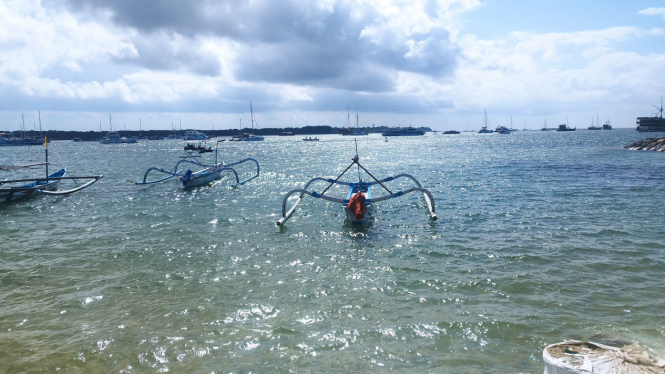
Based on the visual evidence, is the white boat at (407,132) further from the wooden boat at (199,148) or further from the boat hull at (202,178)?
the boat hull at (202,178)

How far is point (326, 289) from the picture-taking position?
970 cm

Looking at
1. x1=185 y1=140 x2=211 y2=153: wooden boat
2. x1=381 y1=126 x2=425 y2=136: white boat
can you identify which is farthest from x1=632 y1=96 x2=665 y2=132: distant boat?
x1=185 y1=140 x2=211 y2=153: wooden boat

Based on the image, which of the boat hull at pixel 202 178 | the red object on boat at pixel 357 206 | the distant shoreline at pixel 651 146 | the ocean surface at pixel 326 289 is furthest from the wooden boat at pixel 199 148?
the distant shoreline at pixel 651 146

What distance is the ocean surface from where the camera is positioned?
6.92 metres

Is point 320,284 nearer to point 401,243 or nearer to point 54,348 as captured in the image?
point 401,243

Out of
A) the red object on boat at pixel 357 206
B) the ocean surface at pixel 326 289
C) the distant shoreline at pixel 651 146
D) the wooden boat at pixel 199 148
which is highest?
the wooden boat at pixel 199 148

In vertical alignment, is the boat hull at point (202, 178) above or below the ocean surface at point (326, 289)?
above

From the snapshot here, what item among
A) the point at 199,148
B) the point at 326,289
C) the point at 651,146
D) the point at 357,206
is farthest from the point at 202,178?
the point at 651,146

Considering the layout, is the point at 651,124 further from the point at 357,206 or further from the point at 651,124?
the point at 357,206

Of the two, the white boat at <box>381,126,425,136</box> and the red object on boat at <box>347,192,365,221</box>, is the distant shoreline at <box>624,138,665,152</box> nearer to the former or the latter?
the red object on boat at <box>347,192,365,221</box>

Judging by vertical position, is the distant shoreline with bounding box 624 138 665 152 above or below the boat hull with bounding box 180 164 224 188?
above

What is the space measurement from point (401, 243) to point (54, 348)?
996 centimetres

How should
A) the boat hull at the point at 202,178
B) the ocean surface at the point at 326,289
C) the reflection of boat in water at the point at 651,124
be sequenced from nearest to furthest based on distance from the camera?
the ocean surface at the point at 326,289
the boat hull at the point at 202,178
the reflection of boat in water at the point at 651,124

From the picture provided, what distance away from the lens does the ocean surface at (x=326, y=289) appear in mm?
6918
